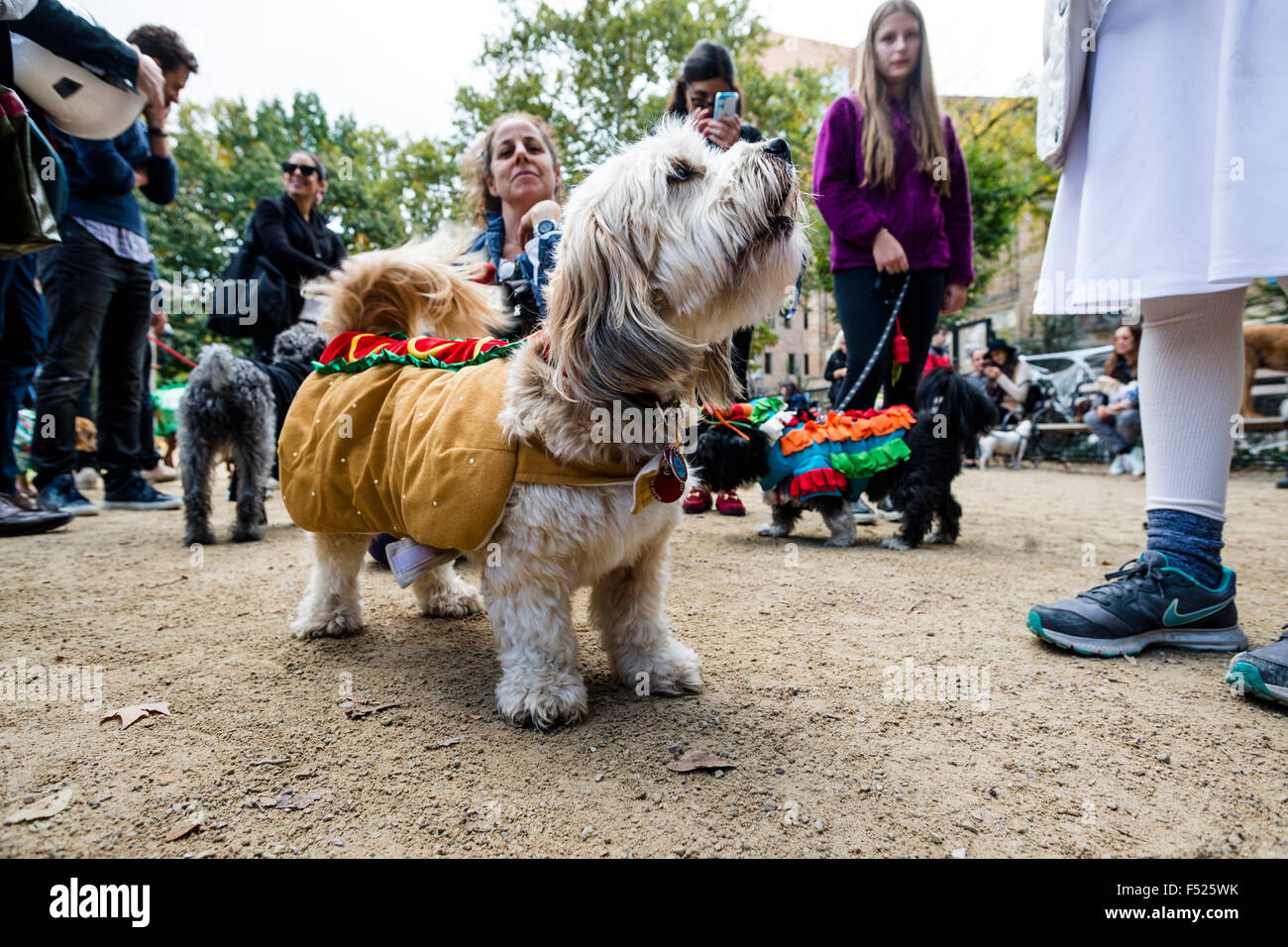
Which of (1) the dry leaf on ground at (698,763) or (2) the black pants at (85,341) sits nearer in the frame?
(1) the dry leaf on ground at (698,763)

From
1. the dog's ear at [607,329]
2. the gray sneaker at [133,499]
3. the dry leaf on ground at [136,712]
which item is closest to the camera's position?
the dog's ear at [607,329]

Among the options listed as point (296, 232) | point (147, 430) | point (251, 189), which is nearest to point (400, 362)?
point (296, 232)

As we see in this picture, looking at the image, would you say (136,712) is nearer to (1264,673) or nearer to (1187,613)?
(1264,673)

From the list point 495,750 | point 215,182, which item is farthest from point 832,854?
point 215,182

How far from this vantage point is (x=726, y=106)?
4184 mm

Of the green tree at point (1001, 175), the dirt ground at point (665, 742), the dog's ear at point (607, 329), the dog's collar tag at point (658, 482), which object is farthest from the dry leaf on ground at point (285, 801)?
the green tree at point (1001, 175)

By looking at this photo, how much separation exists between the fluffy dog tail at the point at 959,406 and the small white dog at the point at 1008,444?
326 inches

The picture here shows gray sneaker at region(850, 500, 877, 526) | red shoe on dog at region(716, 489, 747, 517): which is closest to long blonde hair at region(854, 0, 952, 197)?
gray sneaker at region(850, 500, 877, 526)

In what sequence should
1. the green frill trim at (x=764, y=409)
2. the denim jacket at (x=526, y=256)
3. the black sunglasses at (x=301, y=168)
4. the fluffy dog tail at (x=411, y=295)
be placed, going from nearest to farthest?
the denim jacket at (x=526, y=256) < the fluffy dog tail at (x=411, y=295) < the green frill trim at (x=764, y=409) < the black sunglasses at (x=301, y=168)

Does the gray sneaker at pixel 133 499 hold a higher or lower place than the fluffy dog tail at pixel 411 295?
lower

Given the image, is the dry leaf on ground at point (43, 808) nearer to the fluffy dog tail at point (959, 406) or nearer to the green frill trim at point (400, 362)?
the green frill trim at point (400, 362)

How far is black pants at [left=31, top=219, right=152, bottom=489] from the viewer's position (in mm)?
4605

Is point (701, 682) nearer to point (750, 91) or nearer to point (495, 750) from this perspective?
point (495, 750)

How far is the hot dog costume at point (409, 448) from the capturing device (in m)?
1.94
